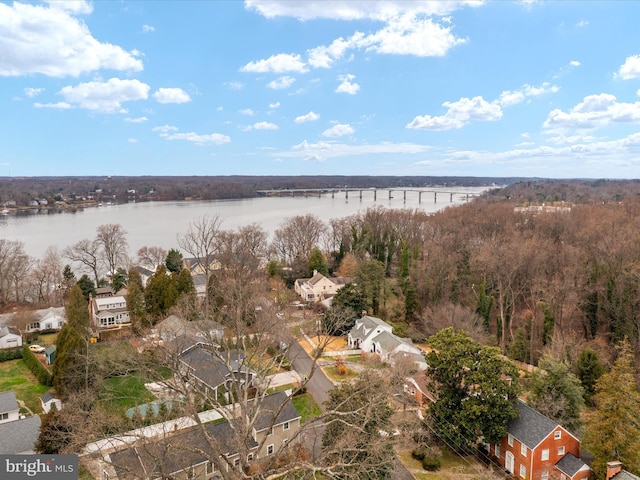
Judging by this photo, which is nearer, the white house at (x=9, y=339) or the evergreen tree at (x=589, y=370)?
the evergreen tree at (x=589, y=370)

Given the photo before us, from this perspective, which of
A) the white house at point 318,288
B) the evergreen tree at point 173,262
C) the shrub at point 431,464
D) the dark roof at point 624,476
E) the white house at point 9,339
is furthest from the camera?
the evergreen tree at point 173,262

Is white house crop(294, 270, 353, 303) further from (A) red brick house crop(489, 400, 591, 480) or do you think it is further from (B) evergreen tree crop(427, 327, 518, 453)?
(A) red brick house crop(489, 400, 591, 480)

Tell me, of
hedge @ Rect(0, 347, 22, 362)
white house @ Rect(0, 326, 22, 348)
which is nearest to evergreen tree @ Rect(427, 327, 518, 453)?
hedge @ Rect(0, 347, 22, 362)

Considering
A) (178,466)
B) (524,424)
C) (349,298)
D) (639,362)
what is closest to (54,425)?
(178,466)

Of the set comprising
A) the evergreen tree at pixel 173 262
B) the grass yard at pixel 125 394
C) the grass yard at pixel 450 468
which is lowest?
the grass yard at pixel 450 468

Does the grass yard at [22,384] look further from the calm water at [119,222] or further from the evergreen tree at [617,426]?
the calm water at [119,222]

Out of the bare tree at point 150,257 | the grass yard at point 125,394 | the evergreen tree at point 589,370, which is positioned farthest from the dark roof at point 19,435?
the bare tree at point 150,257

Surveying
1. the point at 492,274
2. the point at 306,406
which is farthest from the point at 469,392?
the point at 492,274
